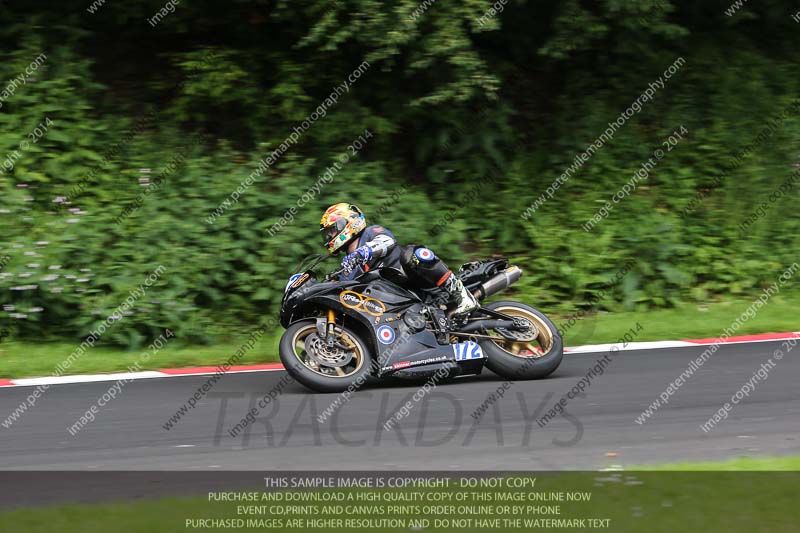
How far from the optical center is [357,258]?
30.0 feet

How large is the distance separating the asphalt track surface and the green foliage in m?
2.96

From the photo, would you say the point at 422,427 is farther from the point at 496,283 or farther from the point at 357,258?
the point at 496,283

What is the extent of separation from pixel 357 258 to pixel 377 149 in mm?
7044

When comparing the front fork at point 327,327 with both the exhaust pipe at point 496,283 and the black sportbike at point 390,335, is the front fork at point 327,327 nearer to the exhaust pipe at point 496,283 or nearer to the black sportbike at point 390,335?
the black sportbike at point 390,335

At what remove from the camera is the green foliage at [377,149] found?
1270 cm

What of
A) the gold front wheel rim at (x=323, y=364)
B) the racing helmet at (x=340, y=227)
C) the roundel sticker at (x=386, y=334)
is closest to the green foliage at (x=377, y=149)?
the gold front wheel rim at (x=323, y=364)

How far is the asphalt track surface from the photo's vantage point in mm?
7059

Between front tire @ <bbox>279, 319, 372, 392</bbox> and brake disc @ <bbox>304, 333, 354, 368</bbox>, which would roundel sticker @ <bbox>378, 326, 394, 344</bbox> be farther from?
brake disc @ <bbox>304, 333, 354, 368</bbox>

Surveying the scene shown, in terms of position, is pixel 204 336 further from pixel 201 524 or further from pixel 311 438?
pixel 201 524

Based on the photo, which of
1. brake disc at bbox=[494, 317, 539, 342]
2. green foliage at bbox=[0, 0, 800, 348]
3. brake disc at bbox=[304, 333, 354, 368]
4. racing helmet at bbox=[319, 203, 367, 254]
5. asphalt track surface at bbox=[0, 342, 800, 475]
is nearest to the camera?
asphalt track surface at bbox=[0, 342, 800, 475]

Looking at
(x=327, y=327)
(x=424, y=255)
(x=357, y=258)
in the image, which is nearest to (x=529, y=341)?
(x=424, y=255)

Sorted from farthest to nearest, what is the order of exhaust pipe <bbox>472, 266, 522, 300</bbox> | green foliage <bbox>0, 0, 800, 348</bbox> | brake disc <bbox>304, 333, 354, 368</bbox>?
green foliage <bbox>0, 0, 800, 348</bbox> < exhaust pipe <bbox>472, 266, 522, 300</bbox> < brake disc <bbox>304, 333, 354, 368</bbox>

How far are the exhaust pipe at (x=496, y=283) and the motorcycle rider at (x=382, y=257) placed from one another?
19 cm

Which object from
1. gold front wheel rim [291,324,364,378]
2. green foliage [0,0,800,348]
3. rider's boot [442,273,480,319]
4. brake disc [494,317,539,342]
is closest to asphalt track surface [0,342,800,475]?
gold front wheel rim [291,324,364,378]
